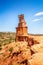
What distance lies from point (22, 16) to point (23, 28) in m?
4.82

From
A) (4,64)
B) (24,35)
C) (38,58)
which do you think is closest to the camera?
(38,58)

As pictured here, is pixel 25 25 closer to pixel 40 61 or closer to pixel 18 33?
pixel 18 33

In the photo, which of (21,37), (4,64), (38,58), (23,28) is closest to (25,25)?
(23,28)

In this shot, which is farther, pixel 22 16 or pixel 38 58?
pixel 22 16

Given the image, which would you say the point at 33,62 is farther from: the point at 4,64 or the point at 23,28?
the point at 23,28

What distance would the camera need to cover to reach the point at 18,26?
47594 millimetres

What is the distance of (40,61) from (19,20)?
36279 millimetres

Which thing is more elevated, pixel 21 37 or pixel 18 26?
pixel 18 26

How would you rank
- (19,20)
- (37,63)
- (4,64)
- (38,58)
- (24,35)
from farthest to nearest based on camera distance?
1. (19,20)
2. (24,35)
3. (4,64)
4. (38,58)
5. (37,63)

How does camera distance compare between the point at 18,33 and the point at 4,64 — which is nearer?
the point at 4,64

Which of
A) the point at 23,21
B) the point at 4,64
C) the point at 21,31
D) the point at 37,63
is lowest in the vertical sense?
the point at 4,64

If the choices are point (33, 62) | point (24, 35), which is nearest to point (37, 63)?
point (33, 62)

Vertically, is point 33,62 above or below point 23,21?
below

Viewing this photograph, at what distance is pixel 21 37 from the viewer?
45406 mm
